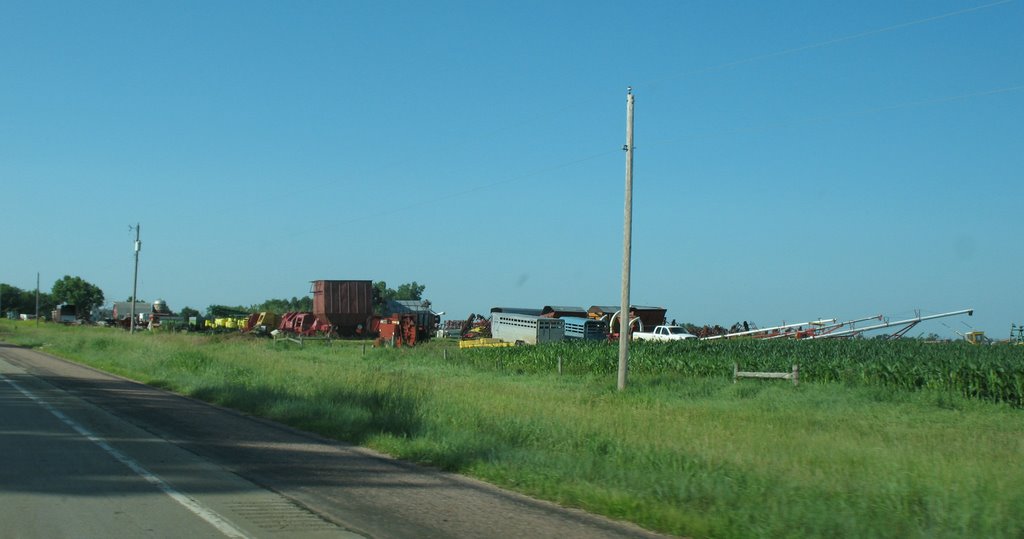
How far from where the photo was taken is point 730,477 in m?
11.2

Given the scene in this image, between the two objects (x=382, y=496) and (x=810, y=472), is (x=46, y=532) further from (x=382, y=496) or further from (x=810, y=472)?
(x=810, y=472)

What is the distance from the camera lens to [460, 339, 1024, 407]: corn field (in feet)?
86.9

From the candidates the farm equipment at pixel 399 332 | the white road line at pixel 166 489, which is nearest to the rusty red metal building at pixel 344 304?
the farm equipment at pixel 399 332

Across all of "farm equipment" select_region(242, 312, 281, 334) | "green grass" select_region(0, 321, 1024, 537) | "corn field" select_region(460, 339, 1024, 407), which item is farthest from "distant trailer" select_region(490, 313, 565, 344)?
"farm equipment" select_region(242, 312, 281, 334)

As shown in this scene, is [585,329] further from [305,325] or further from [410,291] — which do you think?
[410,291]

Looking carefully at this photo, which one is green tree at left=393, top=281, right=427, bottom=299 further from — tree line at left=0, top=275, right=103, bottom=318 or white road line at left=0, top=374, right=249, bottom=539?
white road line at left=0, top=374, right=249, bottom=539

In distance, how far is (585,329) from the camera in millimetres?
56000

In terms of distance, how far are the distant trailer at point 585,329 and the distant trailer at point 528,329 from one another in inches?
62.3

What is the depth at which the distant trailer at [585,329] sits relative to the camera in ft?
184

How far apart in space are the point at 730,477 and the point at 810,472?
4.46ft

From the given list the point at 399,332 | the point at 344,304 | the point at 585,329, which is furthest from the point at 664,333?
the point at 344,304

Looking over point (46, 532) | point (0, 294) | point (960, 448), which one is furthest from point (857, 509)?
point (0, 294)

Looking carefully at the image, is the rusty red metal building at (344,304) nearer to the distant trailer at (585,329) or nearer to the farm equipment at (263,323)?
the farm equipment at (263,323)

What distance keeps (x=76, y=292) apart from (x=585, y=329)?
156118 mm
